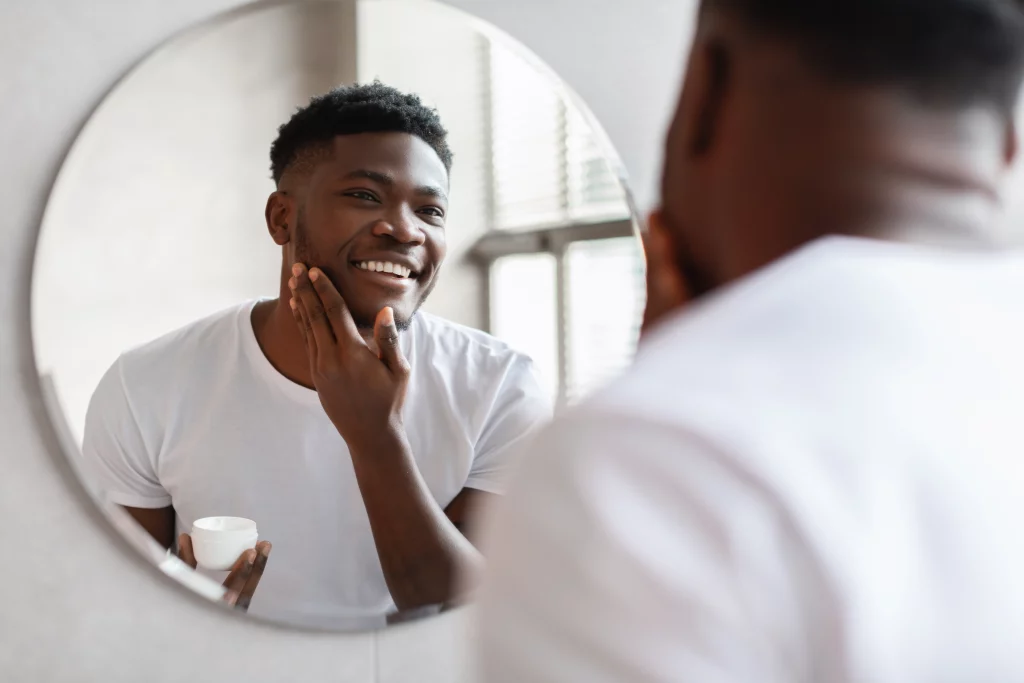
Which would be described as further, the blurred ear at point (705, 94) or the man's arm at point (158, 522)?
the man's arm at point (158, 522)

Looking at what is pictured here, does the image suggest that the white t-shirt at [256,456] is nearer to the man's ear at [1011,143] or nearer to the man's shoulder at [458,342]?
the man's shoulder at [458,342]

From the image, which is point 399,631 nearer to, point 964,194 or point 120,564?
point 120,564

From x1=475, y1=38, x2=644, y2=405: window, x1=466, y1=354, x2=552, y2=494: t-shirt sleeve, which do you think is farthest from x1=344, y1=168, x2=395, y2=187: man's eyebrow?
x1=466, y1=354, x2=552, y2=494: t-shirt sleeve

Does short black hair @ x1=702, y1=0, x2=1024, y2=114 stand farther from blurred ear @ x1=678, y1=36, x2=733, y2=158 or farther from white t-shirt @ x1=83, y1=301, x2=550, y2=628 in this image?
white t-shirt @ x1=83, y1=301, x2=550, y2=628

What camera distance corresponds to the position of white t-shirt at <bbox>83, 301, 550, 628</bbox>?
2.68 feet

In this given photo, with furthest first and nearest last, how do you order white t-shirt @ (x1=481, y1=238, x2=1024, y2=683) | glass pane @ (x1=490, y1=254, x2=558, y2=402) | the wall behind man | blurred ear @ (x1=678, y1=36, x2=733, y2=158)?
glass pane @ (x1=490, y1=254, x2=558, y2=402)
the wall behind man
blurred ear @ (x1=678, y1=36, x2=733, y2=158)
white t-shirt @ (x1=481, y1=238, x2=1024, y2=683)

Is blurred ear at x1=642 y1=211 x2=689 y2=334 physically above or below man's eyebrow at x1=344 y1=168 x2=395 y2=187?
below

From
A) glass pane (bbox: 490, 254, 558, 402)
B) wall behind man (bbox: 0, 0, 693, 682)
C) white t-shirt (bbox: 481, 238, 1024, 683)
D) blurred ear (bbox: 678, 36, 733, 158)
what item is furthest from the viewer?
glass pane (bbox: 490, 254, 558, 402)

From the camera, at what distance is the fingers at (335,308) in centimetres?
84

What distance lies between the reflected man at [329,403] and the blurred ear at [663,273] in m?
0.50

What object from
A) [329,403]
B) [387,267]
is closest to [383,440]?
[329,403]

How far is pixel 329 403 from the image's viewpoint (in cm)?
84

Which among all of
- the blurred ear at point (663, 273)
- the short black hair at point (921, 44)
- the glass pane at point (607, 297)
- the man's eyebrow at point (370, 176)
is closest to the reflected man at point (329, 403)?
the man's eyebrow at point (370, 176)

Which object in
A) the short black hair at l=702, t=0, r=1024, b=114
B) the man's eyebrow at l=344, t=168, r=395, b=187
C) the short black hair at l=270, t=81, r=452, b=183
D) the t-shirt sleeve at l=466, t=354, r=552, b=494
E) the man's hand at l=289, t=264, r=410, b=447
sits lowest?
the t-shirt sleeve at l=466, t=354, r=552, b=494
